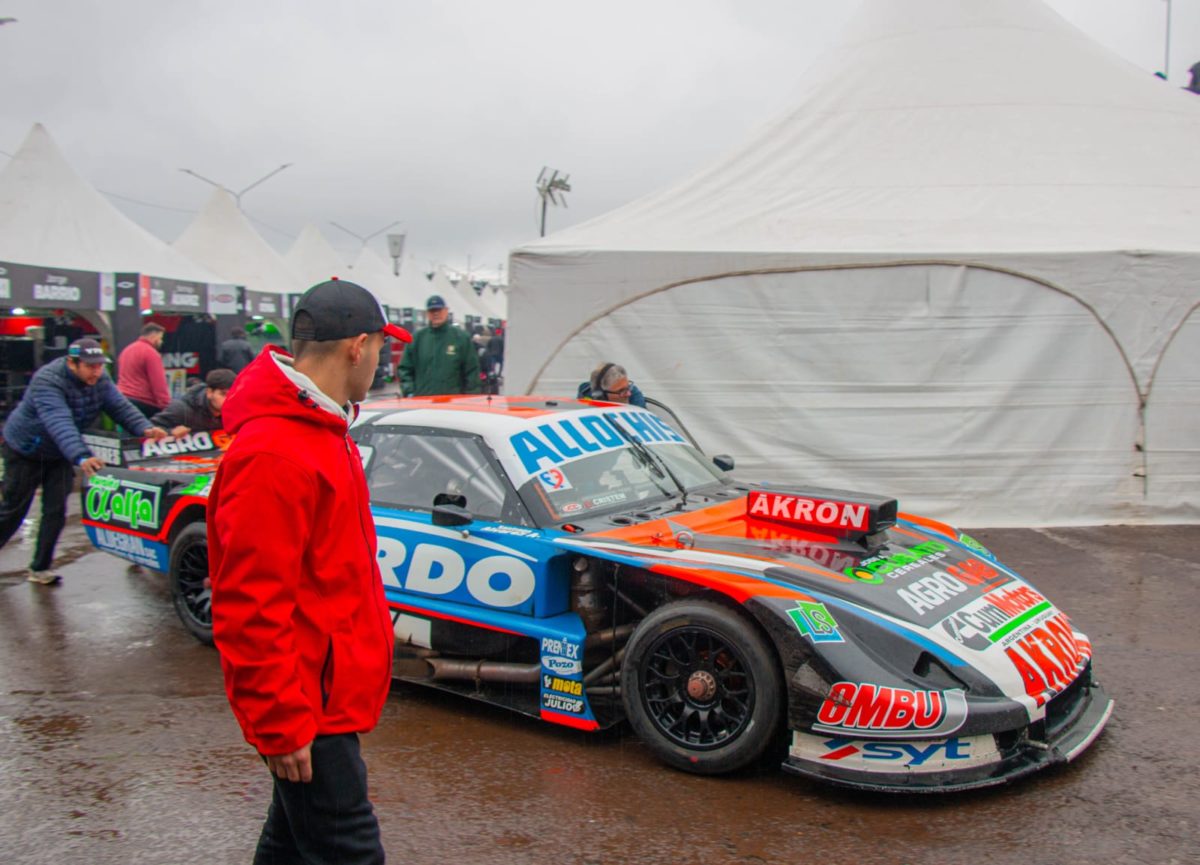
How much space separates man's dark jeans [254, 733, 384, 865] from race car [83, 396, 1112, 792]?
1.76 meters

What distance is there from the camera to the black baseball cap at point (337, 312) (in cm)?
210

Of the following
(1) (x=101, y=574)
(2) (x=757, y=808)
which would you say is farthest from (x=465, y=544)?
(1) (x=101, y=574)

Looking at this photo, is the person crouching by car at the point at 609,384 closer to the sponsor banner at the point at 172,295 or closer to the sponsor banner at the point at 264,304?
the sponsor banner at the point at 172,295

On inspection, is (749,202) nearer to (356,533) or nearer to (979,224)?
(979,224)

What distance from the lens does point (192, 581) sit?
5.18 meters

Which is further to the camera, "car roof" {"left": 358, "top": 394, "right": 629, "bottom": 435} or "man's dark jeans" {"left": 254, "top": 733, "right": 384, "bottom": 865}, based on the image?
"car roof" {"left": 358, "top": 394, "right": 629, "bottom": 435}

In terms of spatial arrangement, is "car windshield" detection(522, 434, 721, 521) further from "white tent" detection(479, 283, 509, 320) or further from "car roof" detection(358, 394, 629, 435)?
"white tent" detection(479, 283, 509, 320)

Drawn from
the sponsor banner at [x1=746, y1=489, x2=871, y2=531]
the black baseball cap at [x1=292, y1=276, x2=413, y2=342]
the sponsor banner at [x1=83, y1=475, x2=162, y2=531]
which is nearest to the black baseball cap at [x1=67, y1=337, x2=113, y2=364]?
the sponsor banner at [x1=83, y1=475, x2=162, y2=531]

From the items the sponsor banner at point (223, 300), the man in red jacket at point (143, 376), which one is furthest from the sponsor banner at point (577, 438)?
the sponsor banner at point (223, 300)

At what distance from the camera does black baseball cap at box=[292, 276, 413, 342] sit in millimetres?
2096

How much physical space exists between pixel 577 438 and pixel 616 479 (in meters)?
0.29

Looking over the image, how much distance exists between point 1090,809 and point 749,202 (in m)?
7.31

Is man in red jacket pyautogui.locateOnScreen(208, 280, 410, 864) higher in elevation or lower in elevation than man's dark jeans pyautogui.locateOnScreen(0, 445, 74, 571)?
higher

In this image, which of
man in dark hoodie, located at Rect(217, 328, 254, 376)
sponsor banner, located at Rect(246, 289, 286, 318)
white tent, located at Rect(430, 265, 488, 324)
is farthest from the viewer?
white tent, located at Rect(430, 265, 488, 324)
